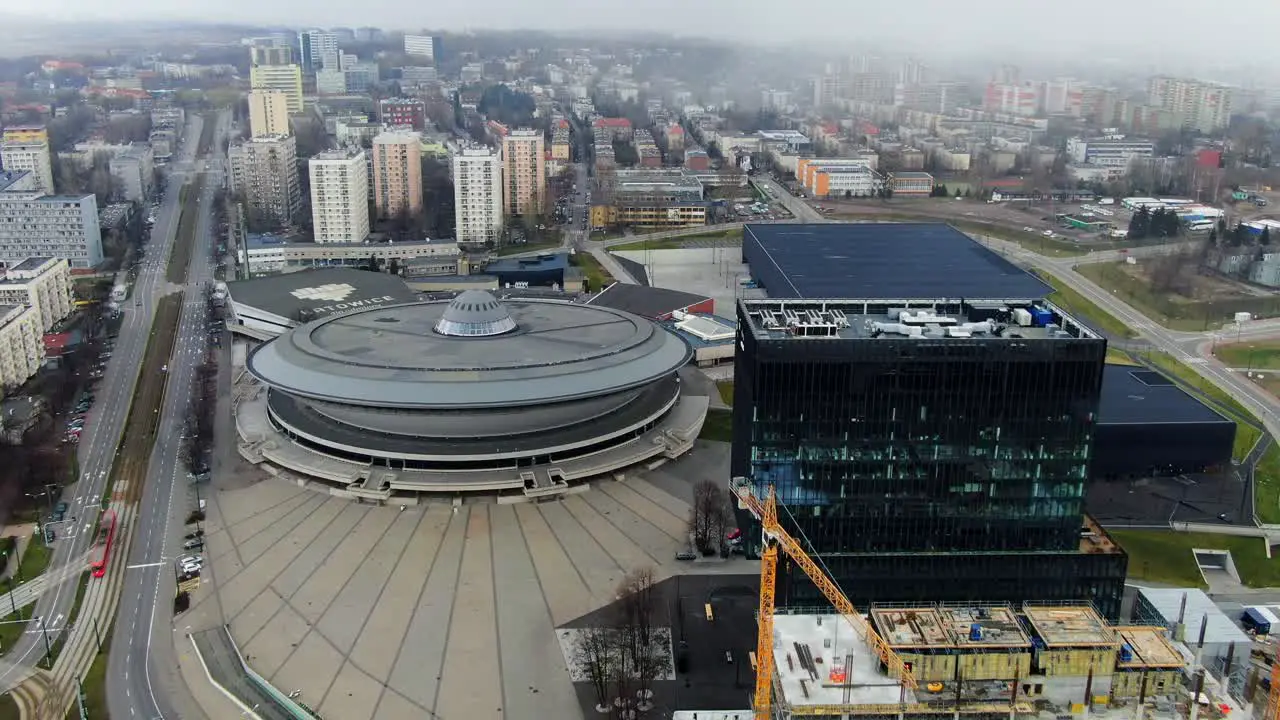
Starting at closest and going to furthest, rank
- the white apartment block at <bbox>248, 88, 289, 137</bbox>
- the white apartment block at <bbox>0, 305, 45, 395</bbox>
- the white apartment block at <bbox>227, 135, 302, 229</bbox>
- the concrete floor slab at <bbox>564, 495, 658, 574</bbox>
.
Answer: the concrete floor slab at <bbox>564, 495, 658, 574</bbox> → the white apartment block at <bbox>0, 305, 45, 395</bbox> → the white apartment block at <bbox>227, 135, 302, 229</bbox> → the white apartment block at <bbox>248, 88, 289, 137</bbox>

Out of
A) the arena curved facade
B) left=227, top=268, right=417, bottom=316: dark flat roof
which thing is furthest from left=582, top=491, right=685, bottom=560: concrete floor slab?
left=227, top=268, right=417, bottom=316: dark flat roof

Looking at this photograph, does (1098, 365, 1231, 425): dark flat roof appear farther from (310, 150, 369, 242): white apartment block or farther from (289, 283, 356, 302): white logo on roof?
(310, 150, 369, 242): white apartment block

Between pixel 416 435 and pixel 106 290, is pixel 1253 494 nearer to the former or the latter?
pixel 416 435

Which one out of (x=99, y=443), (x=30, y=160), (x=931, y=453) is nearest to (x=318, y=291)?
(x=99, y=443)

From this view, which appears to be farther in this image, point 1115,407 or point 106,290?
point 106,290

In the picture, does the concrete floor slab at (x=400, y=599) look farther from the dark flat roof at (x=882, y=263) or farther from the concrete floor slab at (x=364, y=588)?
the dark flat roof at (x=882, y=263)

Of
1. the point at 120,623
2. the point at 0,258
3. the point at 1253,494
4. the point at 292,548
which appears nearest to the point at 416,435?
the point at 292,548

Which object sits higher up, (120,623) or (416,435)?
(416,435)

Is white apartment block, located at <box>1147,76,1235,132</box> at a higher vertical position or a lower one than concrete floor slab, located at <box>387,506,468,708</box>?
higher
